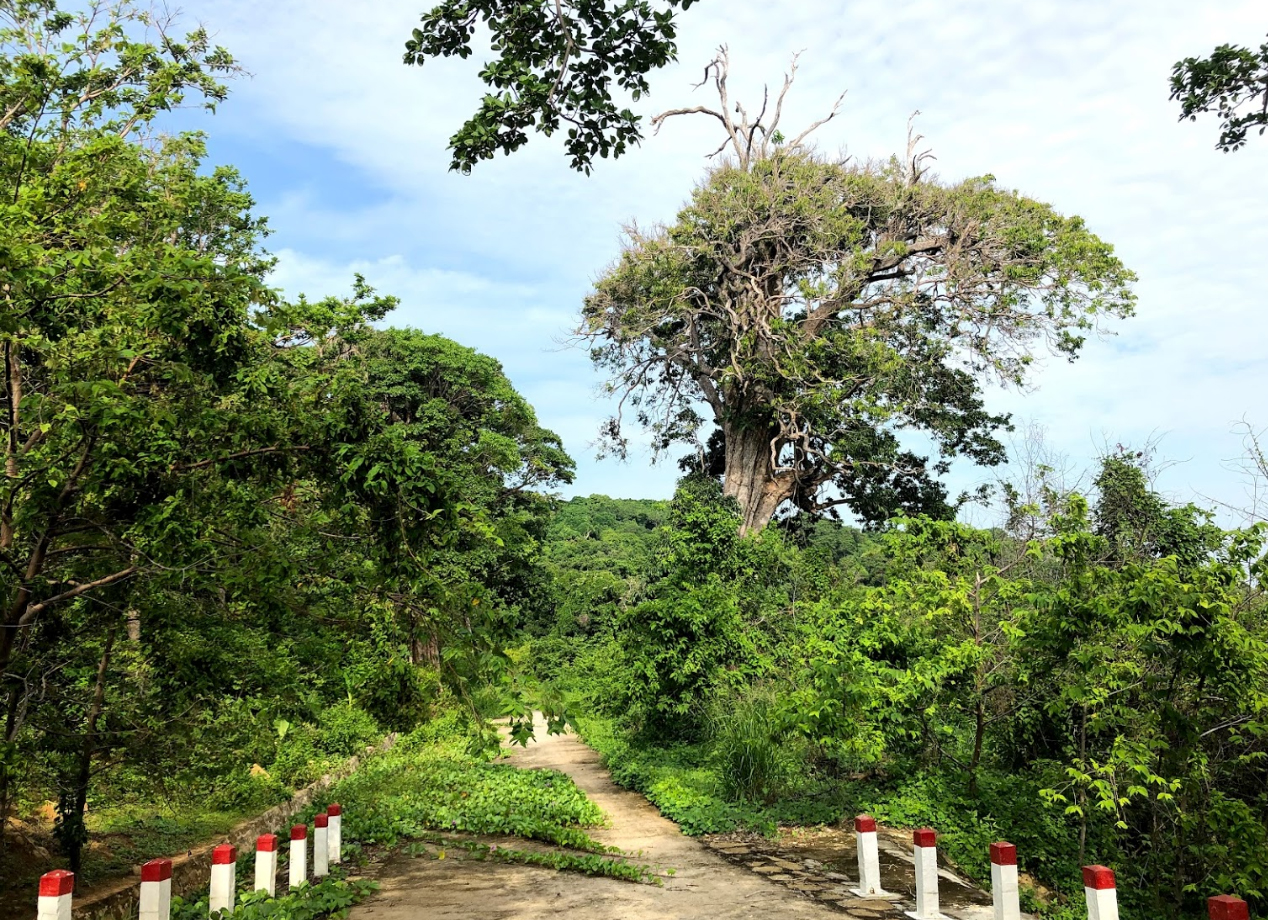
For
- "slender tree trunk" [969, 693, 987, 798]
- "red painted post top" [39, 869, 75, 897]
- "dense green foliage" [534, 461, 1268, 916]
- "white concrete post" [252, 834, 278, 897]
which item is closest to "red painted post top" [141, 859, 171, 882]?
"red painted post top" [39, 869, 75, 897]

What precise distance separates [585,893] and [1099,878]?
4.59 meters

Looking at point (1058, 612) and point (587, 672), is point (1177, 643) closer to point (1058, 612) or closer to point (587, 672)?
point (1058, 612)

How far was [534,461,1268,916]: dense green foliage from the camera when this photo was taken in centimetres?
712

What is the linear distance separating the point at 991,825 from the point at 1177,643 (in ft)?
10.5

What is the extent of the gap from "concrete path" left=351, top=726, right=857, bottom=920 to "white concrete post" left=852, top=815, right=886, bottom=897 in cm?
34

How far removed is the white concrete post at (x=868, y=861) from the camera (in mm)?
7242

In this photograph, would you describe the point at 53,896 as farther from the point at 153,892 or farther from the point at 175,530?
the point at 175,530

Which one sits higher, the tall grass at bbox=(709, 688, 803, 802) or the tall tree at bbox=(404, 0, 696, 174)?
the tall tree at bbox=(404, 0, 696, 174)

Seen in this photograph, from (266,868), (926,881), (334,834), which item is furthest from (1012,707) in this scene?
(266,868)

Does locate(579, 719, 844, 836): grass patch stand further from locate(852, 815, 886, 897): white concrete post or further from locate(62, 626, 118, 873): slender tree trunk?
locate(62, 626, 118, 873): slender tree trunk

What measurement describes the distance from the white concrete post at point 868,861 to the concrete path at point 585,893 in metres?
0.34

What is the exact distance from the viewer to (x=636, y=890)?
782cm

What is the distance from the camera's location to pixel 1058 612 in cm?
780

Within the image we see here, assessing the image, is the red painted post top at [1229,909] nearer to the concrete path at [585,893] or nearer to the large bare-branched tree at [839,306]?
the concrete path at [585,893]
